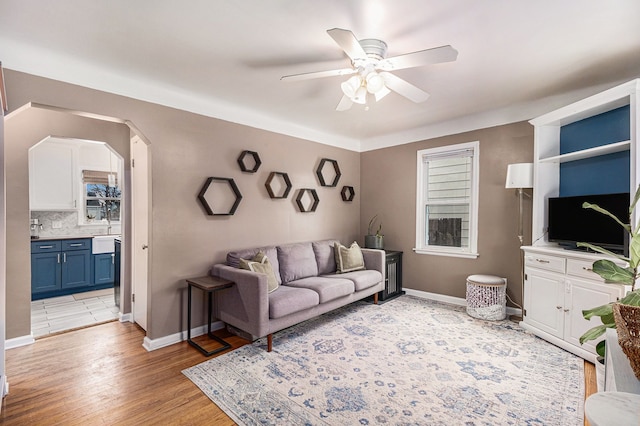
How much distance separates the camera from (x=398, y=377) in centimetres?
244

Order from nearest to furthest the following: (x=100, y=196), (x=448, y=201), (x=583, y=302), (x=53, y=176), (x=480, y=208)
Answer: (x=583, y=302)
(x=480, y=208)
(x=448, y=201)
(x=53, y=176)
(x=100, y=196)

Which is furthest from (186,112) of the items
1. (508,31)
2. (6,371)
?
(508,31)

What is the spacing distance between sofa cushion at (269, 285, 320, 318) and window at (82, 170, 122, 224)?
4.24 m

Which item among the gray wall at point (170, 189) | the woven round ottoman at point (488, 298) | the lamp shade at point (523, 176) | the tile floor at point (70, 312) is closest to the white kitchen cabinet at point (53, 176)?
the tile floor at point (70, 312)

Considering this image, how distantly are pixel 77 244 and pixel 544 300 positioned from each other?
6.43 metres

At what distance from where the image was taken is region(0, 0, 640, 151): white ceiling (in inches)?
74.5

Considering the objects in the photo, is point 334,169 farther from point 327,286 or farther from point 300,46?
point 300,46

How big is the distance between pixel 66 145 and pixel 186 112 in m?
3.59

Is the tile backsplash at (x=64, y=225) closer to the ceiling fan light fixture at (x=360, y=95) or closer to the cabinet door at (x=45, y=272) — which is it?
the cabinet door at (x=45, y=272)

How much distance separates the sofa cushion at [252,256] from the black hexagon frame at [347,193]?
176 cm

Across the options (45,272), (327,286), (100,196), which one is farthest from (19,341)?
(100,196)

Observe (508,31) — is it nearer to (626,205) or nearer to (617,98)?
(617,98)

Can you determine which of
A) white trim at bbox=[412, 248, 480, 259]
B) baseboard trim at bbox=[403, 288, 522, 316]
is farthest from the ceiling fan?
baseboard trim at bbox=[403, 288, 522, 316]

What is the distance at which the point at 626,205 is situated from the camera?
2551 millimetres
